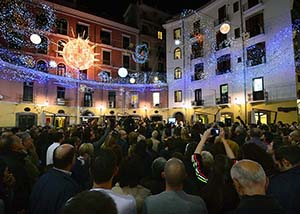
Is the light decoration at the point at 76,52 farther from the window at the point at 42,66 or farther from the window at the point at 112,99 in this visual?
the window at the point at 112,99

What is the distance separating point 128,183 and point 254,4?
26.5 m

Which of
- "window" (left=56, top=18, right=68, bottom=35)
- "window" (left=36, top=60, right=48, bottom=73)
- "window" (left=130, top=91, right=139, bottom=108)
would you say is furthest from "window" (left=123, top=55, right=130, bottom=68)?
"window" (left=36, top=60, right=48, bottom=73)

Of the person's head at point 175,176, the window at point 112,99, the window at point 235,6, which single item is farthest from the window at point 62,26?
the person's head at point 175,176

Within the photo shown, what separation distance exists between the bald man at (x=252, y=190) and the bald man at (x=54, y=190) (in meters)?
1.74

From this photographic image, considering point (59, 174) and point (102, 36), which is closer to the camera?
point (59, 174)

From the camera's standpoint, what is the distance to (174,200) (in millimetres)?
2389

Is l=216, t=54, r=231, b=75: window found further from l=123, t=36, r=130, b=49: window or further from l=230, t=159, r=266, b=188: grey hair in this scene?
l=230, t=159, r=266, b=188: grey hair

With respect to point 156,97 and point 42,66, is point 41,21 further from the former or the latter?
point 156,97

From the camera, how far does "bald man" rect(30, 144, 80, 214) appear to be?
2.62 m

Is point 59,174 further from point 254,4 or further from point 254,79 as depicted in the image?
point 254,4

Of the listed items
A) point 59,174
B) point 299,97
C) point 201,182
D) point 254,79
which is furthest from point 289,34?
point 59,174

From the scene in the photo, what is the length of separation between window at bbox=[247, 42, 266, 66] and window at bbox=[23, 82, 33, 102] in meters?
22.2

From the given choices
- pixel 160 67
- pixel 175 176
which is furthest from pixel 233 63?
pixel 175 176

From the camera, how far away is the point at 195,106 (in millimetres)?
30312
